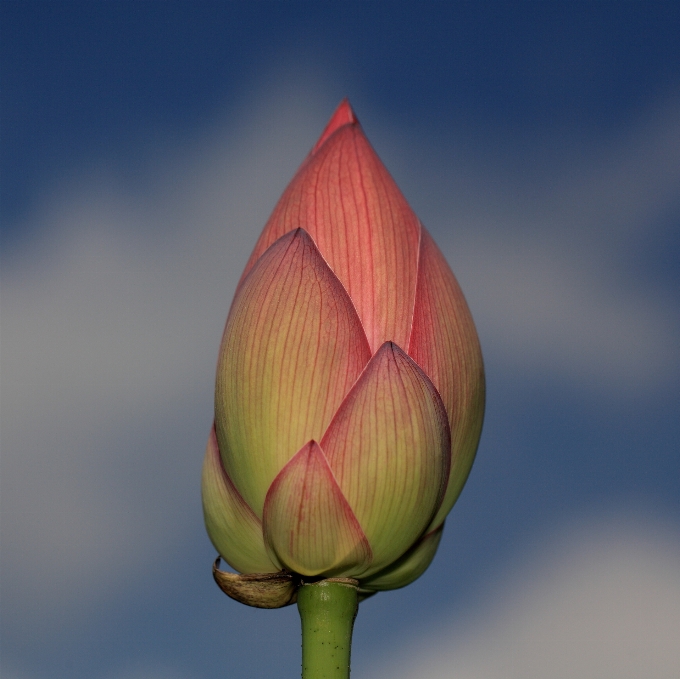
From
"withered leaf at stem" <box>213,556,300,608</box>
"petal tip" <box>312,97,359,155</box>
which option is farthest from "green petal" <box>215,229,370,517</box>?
"petal tip" <box>312,97,359,155</box>

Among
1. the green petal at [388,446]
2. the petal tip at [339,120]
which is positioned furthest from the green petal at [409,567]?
the petal tip at [339,120]

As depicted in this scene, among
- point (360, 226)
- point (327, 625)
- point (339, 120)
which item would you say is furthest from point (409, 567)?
point (339, 120)

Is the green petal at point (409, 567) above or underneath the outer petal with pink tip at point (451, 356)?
underneath

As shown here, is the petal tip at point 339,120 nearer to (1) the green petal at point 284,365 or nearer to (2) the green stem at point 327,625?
(1) the green petal at point 284,365

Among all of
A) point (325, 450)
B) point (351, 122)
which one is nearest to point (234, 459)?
A: point (325, 450)

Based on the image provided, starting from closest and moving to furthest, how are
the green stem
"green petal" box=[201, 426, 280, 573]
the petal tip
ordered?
the green stem, "green petal" box=[201, 426, 280, 573], the petal tip

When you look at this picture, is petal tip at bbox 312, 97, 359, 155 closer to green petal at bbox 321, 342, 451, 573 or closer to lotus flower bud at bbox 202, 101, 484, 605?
lotus flower bud at bbox 202, 101, 484, 605
